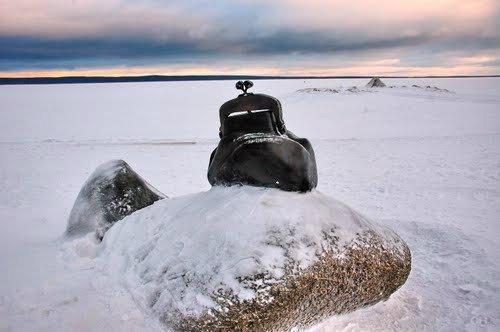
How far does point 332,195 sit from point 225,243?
136 inches

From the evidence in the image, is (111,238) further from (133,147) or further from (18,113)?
(18,113)

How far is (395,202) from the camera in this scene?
5.18m

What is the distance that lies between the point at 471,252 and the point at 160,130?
34.4ft

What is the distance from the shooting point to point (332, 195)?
565 centimetres

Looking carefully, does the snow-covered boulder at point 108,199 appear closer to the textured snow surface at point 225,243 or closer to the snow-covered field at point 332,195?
the snow-covered field at point 332,195

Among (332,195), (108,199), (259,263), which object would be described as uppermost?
(259,263)

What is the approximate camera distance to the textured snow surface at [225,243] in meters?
2.29

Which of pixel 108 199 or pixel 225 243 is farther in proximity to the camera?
pixel 108 199

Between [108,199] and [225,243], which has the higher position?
[225,243]

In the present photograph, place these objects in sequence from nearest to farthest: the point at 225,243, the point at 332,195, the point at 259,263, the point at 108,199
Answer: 1. the point at 259,263
2. the point at 225,243
3. the point at 108,199
4. the point at 332,195

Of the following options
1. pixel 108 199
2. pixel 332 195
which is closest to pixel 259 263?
pixel 108 199

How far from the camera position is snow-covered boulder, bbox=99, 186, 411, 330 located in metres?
2.23

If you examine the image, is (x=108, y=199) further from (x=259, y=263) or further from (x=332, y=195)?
(x=332, y=195)

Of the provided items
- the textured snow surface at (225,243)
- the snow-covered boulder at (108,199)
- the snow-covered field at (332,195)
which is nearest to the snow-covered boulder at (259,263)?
the textured snow surface at (225,243)
